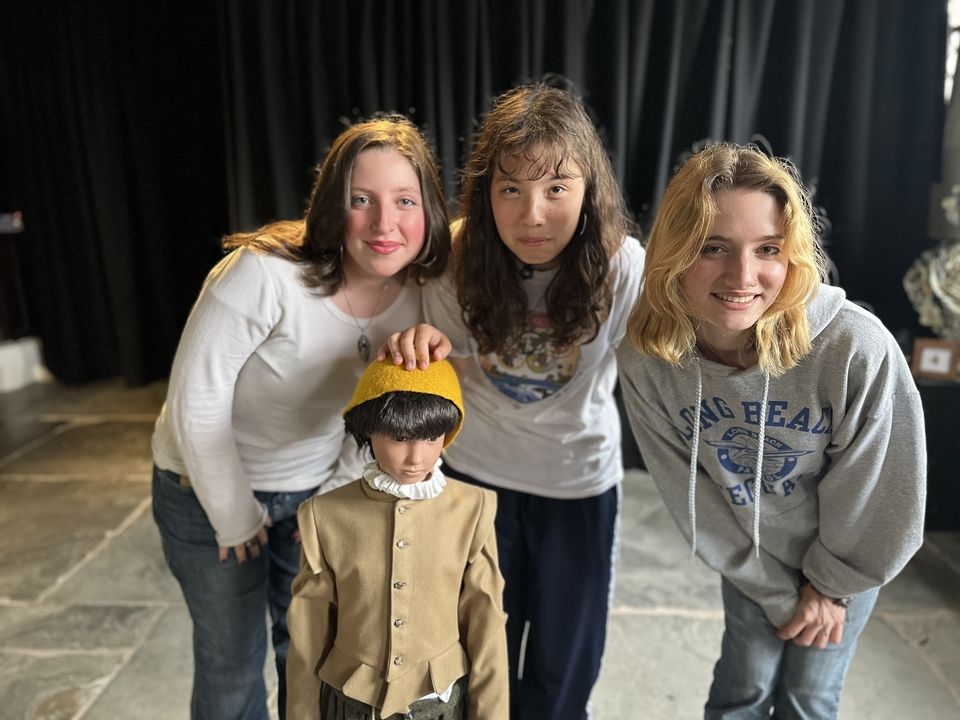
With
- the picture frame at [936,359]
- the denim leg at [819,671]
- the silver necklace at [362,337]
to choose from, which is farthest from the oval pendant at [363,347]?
the picture frame at [936,359]

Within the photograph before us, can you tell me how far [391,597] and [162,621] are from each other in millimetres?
1429

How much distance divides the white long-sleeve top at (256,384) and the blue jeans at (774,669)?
0.79m

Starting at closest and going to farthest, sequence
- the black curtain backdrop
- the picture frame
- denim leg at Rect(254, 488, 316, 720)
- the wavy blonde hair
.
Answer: the wavy blonde hair → denim leg at Rect(254, 488, 316, 720) → the picture frame → the black curtain backdrop

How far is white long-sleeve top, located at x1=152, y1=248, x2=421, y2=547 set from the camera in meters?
1.15

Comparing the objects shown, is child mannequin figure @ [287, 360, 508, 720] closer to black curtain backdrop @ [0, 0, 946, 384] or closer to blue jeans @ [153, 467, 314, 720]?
blue jeans @ [153, 467, 314, 720]

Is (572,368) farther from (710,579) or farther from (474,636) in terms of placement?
(710,579)

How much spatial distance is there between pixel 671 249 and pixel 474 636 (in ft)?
2.03

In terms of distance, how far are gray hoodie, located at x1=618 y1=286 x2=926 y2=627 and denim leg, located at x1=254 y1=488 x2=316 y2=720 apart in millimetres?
639

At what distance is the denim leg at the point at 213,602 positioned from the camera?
129 centimetres

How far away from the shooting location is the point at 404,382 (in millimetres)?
1029

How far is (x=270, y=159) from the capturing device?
3.02 meters

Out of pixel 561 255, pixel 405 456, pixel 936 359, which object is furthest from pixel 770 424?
pixel 936 359

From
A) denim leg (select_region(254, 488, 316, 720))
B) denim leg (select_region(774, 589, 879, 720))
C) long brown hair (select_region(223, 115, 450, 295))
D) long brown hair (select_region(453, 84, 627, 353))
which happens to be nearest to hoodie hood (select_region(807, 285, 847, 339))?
long brown hair (select_region(453, 84, 627, 353))

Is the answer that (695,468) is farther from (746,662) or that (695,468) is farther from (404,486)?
(404,486)
